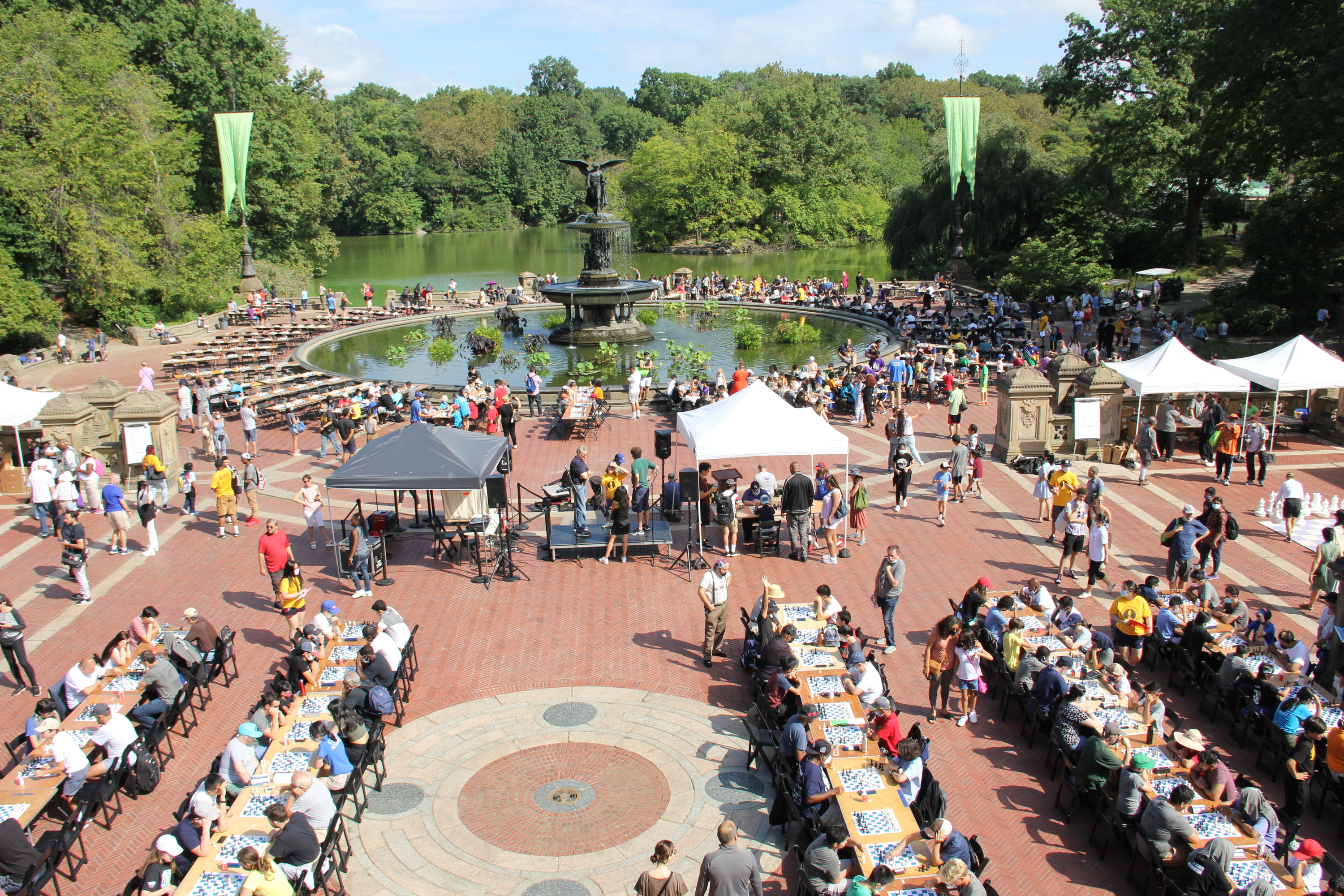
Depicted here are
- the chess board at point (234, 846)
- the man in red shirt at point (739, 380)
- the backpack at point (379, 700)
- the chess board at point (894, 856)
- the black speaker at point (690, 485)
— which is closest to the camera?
the chess board at point (894, 856)

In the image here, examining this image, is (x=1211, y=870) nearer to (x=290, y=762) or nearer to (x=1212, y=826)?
(x=1212, y=826)

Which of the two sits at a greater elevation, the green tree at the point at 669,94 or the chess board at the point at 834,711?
the green tree at the point at 669,94

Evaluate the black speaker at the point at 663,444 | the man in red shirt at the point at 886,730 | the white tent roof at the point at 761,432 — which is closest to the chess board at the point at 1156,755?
the man in red shirt at the point at 886,730

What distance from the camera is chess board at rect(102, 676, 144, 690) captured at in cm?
1015

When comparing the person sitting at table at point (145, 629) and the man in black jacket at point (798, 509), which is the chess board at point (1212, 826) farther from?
the person sitting at table at point (145, 629)

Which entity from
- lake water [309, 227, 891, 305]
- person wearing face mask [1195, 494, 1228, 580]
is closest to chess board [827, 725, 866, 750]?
person wearing face mask [1195, 494, 1228, 580]

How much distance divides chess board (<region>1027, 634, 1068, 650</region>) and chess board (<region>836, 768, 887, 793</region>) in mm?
3265

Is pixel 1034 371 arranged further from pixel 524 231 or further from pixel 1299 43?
pixel 524 231

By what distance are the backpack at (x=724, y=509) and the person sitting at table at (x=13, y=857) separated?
32.2 feet

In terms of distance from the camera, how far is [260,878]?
22.9 feet

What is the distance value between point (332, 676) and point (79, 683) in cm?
267

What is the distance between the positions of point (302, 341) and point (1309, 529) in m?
32.8

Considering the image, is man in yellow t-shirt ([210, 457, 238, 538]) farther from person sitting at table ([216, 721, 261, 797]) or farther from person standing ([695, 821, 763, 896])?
person standing ([695, 821, 763, 896])

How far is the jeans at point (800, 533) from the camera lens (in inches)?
583
